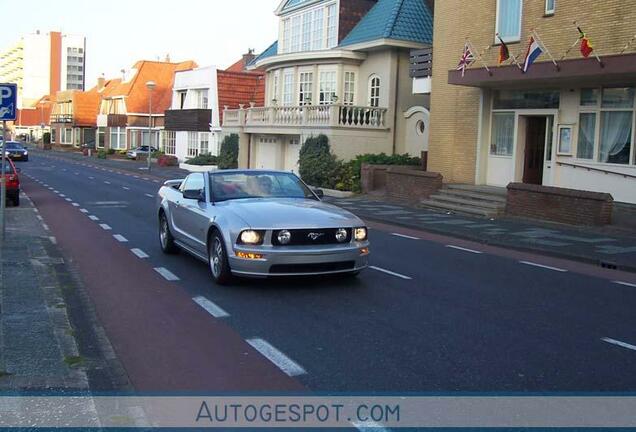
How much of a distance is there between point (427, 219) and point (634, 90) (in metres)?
5.93

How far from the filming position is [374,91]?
3222cm

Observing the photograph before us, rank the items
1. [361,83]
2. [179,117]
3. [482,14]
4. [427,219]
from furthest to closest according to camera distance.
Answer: [179,117], [361,83], [482,14], [427,219]

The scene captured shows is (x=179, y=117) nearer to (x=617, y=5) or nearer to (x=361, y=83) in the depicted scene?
(x=361, y=83)

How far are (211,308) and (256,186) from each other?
8.78 feet

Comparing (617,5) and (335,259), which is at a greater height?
(617,5)

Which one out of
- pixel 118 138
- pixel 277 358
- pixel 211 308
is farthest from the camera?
pixel 118 138

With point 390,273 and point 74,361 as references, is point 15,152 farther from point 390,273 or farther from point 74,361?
point 74,361

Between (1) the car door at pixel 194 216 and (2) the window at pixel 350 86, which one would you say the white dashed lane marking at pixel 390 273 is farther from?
(2) the window at pixel 350 86

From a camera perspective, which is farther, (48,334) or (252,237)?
(252,237)

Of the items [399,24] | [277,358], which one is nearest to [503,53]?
[399,24]

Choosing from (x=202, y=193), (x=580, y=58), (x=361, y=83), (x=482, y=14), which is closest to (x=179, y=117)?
(x=361, y=83)

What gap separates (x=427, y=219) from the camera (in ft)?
62.7

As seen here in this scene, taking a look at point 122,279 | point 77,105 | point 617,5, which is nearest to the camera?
point 122,279

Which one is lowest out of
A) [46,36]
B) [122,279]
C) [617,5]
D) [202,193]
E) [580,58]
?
A: [122,279]
